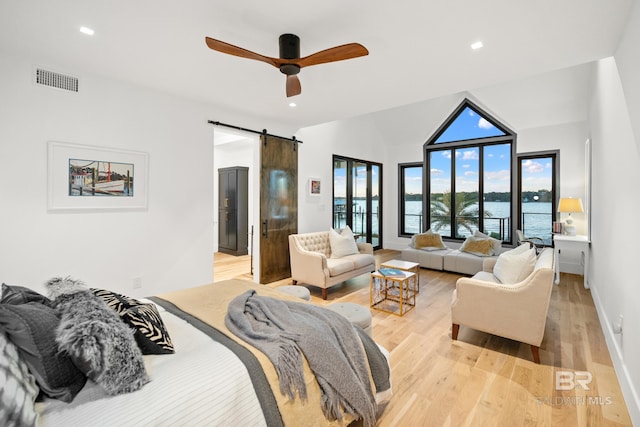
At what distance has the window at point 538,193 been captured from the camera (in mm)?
5492

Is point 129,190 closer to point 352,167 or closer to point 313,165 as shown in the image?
point 313,165

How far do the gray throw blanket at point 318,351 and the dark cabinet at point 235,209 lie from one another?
516cm

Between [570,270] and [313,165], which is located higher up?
[313,165]

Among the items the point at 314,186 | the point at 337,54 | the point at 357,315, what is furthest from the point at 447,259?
the point at 337,54

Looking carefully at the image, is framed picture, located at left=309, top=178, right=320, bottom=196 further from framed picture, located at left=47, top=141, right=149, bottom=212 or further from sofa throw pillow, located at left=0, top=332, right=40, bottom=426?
sofa throw pillow, located at left=0, top=332, right=40, bottom=426

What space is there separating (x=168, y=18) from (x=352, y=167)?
16.1ft

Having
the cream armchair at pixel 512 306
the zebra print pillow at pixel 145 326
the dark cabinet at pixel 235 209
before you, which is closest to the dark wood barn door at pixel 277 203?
the dark cabinet at pixel 235 209

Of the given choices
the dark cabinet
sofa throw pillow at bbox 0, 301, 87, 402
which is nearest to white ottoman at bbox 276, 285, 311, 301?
sofa throw pillow at bbox 0, 301, 87, 402

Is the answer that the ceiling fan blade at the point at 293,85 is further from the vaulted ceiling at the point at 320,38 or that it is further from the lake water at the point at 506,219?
the lake water at the point at 506,219

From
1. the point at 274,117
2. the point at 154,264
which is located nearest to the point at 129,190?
the point at 154,264

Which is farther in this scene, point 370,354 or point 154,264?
point 154,264

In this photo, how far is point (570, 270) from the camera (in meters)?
5.15

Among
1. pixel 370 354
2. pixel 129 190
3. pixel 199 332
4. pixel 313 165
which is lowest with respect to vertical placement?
pixel 370 354

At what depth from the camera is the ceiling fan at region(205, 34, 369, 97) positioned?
2.01m
